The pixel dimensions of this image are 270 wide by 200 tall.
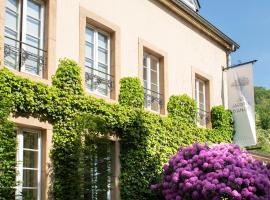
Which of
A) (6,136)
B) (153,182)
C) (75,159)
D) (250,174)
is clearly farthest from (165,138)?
(6,136)

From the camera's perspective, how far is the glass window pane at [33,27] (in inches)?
467

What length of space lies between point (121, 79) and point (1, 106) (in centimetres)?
460

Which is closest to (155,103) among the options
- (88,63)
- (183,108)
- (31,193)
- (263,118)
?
(183,108)

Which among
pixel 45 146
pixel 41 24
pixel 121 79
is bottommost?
pixel 45 146

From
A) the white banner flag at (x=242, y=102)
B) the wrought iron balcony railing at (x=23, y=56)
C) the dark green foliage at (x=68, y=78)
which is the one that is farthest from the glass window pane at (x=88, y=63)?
the white banner flag at (x=242, y=102)

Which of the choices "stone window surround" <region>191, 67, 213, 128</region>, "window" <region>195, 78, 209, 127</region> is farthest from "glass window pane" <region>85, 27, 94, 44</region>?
"window" <region>195, 78, 209, 127</region>

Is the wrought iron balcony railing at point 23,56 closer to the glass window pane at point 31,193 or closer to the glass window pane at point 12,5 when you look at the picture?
the glass window pane at point 12,5

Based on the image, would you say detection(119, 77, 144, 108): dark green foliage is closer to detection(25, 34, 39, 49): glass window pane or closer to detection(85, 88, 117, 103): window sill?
detection(85, 88, 117, 103): window sill

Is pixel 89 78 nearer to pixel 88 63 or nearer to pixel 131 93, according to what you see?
pixel 88 63

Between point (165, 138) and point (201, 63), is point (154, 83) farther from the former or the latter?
point (201, 63)

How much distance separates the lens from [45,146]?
11.5 metres

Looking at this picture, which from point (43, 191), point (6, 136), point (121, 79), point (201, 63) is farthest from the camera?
point (201, 63)

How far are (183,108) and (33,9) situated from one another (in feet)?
21.0

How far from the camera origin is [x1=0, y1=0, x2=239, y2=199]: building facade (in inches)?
448
